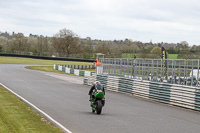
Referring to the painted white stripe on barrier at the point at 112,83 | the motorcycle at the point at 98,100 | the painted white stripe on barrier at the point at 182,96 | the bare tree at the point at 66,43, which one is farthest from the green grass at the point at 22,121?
the bare tree at the point at 66,43

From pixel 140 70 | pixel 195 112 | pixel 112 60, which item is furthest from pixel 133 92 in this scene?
pixel 195 112

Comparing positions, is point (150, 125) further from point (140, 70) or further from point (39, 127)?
point (140, 70)

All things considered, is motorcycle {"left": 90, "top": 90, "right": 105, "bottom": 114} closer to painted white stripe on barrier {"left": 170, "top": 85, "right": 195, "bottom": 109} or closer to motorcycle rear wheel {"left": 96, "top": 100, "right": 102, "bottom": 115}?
motorcycle rear wheel {"left": 96, "top": 100, "right": 102, "bottom": 115}

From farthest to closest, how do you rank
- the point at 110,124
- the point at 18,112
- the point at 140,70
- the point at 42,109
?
the point at 140,70 → the point at 42,109 → the point at 18,112 → the point at 110,124

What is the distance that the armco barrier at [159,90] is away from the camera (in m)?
14.8

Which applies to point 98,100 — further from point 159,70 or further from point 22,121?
point 159,70

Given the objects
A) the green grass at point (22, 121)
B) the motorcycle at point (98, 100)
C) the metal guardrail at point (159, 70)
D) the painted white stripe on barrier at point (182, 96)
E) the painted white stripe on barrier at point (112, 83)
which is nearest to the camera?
the green grass at point (22, 121)

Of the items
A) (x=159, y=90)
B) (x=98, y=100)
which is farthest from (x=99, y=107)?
(x=159, y=90)

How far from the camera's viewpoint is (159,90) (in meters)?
17.4

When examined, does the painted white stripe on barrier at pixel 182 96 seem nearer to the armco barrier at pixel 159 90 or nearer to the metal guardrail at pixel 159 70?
the armco barrier at pixel 159 90

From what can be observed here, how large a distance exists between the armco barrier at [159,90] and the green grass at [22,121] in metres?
7.47

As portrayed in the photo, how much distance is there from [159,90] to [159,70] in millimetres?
1277

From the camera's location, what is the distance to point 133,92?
65.6 ft

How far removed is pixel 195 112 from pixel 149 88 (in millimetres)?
4682
